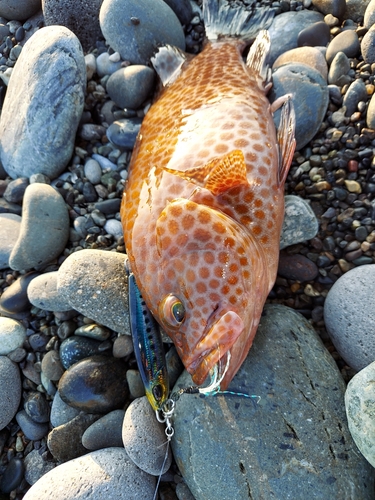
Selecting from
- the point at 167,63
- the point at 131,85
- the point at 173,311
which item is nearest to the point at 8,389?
the point at 173,311

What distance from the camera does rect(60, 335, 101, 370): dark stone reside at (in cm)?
379

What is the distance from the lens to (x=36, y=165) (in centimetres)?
452

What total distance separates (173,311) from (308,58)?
3132 mm

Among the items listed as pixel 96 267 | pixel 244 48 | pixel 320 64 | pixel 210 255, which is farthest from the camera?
pixel 244 48

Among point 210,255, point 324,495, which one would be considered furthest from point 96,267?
point 324,495

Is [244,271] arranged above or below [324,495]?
above

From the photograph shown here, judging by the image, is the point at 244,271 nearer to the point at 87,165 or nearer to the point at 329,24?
the point at 87,165

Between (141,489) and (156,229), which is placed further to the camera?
(141,489)

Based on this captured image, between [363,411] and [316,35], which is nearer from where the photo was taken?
[363,411]

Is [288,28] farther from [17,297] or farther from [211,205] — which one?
[17,297]

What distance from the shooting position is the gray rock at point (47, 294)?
12.7 ft

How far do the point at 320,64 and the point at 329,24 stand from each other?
675 mm

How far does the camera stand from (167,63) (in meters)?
4.30

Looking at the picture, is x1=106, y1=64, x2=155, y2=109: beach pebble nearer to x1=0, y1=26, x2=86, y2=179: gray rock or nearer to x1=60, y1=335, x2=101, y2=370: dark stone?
x1=0, y1=26, x2=86, y2=179: gray rock
